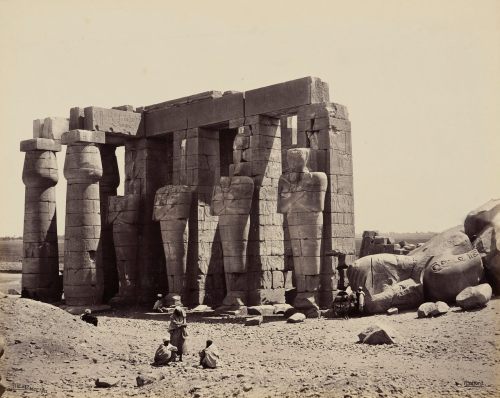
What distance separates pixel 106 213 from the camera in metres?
25.5

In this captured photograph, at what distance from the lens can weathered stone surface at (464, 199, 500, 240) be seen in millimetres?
18891

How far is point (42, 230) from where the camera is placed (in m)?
24.5

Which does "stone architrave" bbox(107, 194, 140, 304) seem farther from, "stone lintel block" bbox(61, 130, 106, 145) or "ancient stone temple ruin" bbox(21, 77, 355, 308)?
"stone lintel block" bbox(61, 130, 106, 145)

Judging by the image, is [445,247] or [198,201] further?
[198,201]

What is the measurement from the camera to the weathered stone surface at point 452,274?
17.0 metres

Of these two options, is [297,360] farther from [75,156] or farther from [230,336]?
[75,156]

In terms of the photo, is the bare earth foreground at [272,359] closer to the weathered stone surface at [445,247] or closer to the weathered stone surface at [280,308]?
the weathered stone surface at [445,247]

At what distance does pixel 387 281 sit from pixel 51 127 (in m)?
11.8

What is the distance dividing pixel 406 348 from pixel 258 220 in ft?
25.6

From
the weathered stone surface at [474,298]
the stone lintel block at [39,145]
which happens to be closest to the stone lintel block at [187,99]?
the stone lintel block at [39,145]

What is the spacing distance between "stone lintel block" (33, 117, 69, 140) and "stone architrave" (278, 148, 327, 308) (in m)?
8.48
